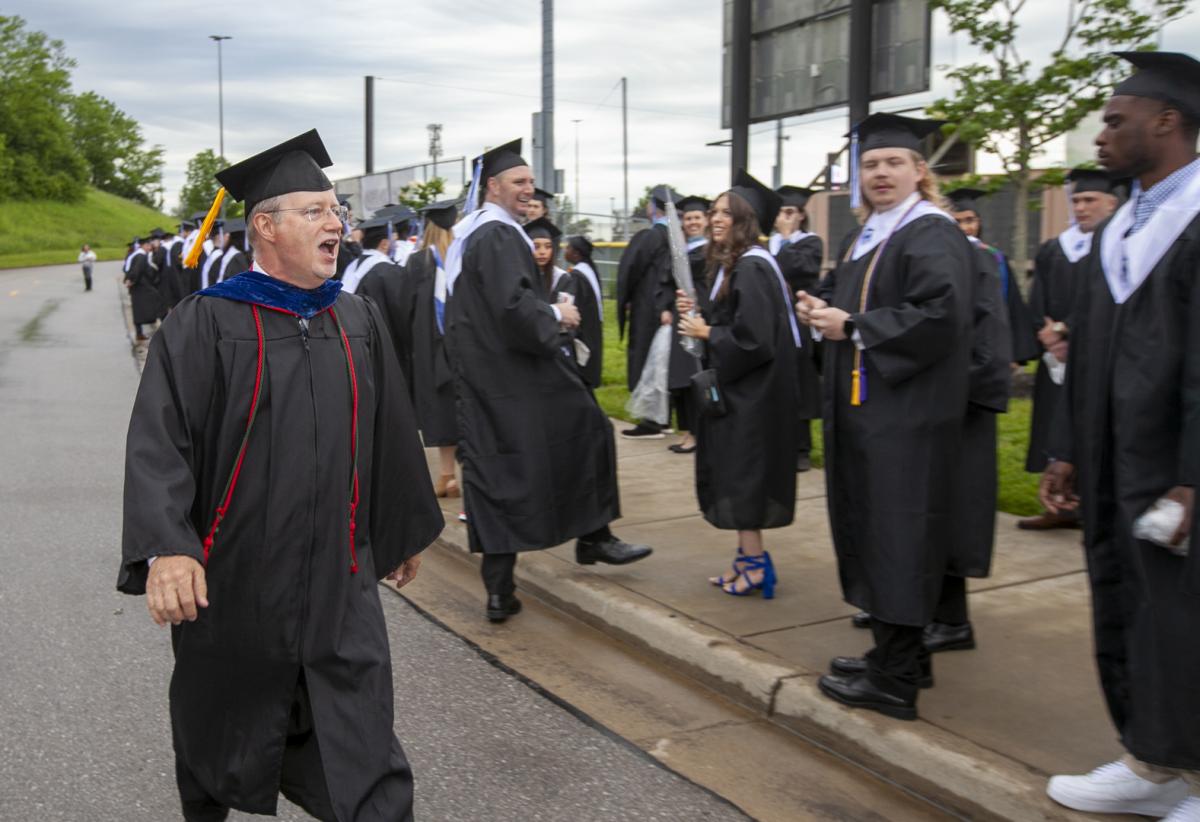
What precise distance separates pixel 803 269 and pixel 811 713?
17.4ft

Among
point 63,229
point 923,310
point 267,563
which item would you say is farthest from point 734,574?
point 63,229

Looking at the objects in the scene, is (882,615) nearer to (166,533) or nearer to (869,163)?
(869,163)

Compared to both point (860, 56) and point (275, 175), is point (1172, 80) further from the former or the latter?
point (860, 56)

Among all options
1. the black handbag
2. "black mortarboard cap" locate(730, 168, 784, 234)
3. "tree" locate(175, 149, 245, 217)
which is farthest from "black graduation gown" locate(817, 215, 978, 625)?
"tree" locate(175, 149, 245, 217)

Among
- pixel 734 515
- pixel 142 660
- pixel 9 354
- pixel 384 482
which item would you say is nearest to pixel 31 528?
pixel 142 660

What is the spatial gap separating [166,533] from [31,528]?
542cm

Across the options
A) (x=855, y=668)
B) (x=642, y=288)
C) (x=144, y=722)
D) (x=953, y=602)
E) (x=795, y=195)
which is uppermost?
(x=795, y=195)

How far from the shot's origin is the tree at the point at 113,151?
104m

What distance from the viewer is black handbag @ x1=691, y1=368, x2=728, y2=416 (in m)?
5.26

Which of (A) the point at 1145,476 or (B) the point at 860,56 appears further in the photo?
(B) the point at 860,56

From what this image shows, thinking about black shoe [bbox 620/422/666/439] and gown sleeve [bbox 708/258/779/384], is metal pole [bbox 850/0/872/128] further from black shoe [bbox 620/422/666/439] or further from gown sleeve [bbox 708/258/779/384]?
gown sleeve [bbox 708/258/779/384]

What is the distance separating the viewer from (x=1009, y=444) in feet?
29.6

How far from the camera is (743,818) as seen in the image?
12.1 feet

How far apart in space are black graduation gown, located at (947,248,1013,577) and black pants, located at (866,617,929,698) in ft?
1.65
